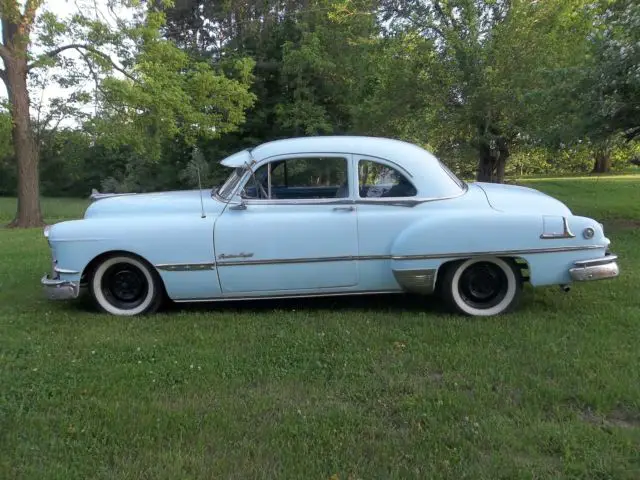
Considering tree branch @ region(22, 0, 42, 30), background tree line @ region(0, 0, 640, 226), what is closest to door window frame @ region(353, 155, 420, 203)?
background tree line @ region(0, 0, 640, 226)

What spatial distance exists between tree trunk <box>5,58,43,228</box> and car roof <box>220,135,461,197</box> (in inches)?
556

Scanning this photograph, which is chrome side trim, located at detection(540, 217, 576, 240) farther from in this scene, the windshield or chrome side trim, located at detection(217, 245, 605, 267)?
the windshield

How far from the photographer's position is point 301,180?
6.09 m

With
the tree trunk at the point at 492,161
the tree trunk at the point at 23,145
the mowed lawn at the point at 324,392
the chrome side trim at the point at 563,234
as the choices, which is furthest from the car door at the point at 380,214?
the tree trunk at the point at 23,145

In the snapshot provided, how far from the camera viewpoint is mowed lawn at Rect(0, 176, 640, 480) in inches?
116

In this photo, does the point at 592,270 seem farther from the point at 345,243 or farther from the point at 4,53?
the point at 4,53

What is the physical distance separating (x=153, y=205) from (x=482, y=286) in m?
3.25

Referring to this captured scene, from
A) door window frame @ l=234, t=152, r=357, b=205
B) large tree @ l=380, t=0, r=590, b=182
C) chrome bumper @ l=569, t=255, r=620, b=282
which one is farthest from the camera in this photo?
large tree @ l=380, t=0, r=590, b=182

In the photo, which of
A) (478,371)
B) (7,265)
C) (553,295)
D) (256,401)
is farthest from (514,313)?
(7,265)

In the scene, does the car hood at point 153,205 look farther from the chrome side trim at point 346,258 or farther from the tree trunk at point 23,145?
the tree trunk at point 23,145

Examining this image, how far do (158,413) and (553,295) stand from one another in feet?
13.8

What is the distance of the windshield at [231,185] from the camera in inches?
221

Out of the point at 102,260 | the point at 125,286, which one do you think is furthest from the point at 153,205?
the point at 125,286

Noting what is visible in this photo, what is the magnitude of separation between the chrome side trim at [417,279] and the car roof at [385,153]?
0.74m
